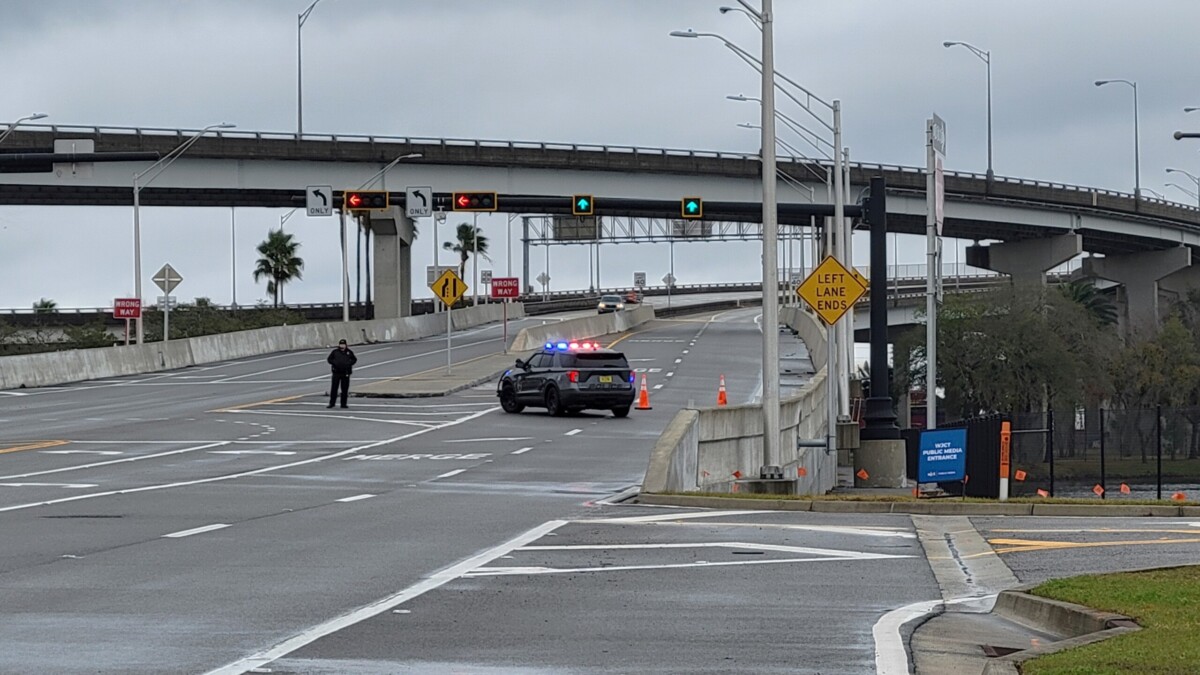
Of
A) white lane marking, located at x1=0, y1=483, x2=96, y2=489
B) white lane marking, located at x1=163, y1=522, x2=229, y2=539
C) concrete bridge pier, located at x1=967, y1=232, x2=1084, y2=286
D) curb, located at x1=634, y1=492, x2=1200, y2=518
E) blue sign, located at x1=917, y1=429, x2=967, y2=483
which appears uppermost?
concrete bridge pier, located at x1=967, y1=232, x2=1084, y2=286

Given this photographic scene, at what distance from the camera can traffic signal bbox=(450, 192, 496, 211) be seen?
174 feet

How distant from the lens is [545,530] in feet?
57.6

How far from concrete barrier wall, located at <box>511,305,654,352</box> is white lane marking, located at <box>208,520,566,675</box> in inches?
2181

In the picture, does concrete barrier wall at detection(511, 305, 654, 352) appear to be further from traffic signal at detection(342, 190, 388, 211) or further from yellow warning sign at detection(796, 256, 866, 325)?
yellow warning sign at detection(796, 256, 866, 325)

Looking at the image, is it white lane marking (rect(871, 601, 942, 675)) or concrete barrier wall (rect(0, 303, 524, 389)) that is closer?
white lane marking (rect(871, 601, 942, 675))

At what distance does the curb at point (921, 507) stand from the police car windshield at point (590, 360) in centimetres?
1910

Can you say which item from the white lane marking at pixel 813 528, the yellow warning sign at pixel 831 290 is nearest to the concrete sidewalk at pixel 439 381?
the yellow warning sign at pixel 831 290

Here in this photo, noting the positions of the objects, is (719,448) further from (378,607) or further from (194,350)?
(194,350)

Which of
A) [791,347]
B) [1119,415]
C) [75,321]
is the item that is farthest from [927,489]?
[75,321]

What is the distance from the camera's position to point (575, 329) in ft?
273

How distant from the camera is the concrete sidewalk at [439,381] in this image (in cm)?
4703

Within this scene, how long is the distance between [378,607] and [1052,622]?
438cm

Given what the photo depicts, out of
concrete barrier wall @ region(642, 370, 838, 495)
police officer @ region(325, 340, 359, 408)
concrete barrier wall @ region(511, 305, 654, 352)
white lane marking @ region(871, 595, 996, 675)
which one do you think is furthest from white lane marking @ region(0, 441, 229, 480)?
concrete barrier wall @ region(511, 305, 654, 352)

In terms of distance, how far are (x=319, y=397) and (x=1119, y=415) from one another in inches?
824
